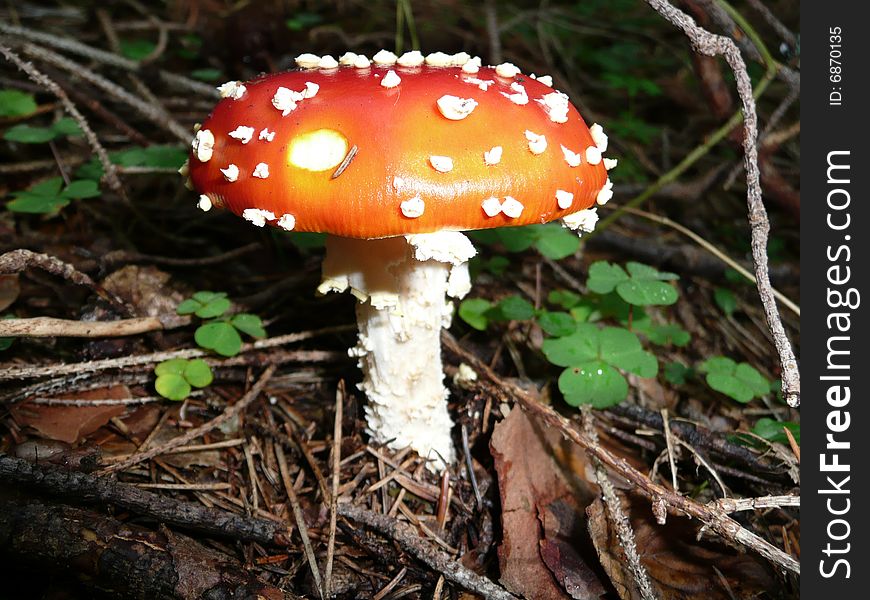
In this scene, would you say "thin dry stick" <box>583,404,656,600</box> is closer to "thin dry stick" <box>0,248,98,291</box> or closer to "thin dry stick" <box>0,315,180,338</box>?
"thin dry stick" <box>0,315,180,338</box>

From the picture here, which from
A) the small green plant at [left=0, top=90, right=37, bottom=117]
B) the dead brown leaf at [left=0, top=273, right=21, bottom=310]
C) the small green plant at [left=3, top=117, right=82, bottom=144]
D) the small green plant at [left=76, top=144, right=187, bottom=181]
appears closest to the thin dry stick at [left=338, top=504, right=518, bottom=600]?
the dead brown leaf at [left=0, top=273, right=21, bottom=310]

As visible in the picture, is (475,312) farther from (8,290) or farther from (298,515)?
(8,290)

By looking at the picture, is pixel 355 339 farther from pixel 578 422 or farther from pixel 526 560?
pixel 526 560

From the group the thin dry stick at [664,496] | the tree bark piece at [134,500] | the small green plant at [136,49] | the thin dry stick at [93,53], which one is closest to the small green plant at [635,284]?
the thin dry stick at [664,496]

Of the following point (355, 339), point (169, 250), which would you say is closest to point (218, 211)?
point (169, 250)

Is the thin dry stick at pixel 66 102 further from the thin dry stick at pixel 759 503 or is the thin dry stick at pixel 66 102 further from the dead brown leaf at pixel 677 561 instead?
the thin dry stick at pixel 759 503

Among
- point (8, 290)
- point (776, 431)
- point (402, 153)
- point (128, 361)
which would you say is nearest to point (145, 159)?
point (8, 290)
